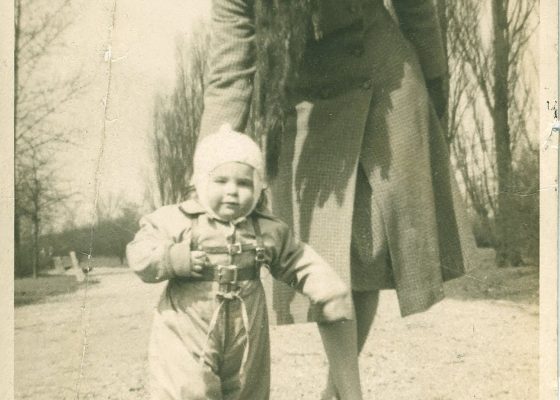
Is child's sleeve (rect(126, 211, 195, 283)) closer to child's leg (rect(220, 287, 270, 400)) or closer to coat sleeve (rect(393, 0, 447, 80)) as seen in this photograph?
child's leg (rect(220, 287, 270, 400))

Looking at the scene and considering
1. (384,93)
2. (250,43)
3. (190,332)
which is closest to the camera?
(190,332)

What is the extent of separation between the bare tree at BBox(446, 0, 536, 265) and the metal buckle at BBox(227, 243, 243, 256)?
0.66 metres

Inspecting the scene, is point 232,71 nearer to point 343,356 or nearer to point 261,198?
point 261,198

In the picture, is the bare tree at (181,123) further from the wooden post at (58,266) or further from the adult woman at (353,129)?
the wooden post at (58,266)

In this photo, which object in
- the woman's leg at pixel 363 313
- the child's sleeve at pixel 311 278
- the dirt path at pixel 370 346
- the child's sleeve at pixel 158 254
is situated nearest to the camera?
the child's sleeve at pixel 158 254

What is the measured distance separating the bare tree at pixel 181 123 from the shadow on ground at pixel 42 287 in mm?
286

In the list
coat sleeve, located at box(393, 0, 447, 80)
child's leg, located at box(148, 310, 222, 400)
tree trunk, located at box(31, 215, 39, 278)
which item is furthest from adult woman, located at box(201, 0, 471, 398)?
tree trunk, located at box(31, 215, 39, 278)

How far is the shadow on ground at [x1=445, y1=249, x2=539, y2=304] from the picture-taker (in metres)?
1.95

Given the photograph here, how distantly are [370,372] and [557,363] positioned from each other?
0.55m

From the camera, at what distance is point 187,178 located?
1.75 m

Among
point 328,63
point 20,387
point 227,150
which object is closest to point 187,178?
point 227,150

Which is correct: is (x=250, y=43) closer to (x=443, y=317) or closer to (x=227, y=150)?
(x=227, y=150)

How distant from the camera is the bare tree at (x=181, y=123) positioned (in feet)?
5.75

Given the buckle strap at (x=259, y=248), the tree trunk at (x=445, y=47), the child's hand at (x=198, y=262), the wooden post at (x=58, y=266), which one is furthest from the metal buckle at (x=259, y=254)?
the tree trunk at (x=445, y=47)
